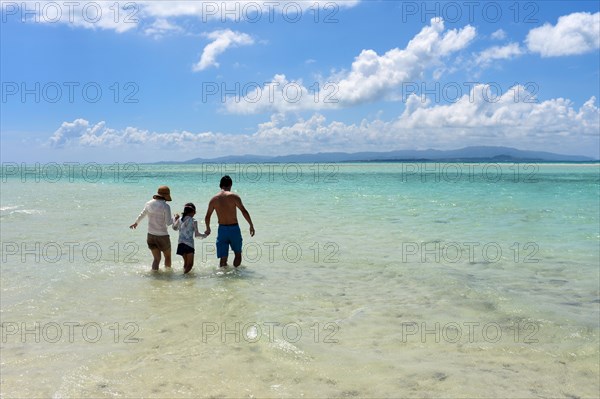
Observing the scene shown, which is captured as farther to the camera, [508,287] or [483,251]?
[483,251]

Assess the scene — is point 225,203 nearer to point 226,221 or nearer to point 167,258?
point 226,221

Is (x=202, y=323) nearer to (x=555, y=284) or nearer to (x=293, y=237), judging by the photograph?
(x=555, y=284)

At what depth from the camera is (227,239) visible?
9891 mm

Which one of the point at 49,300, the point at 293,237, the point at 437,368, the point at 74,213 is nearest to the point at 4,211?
the point at 74,213

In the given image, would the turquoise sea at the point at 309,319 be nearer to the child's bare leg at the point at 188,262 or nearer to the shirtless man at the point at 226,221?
the child's bare leg at the point at 188,262

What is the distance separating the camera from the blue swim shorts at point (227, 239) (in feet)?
32.4

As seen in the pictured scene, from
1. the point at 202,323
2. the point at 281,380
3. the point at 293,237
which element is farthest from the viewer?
the point at 293,237

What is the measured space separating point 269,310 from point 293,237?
667 cm

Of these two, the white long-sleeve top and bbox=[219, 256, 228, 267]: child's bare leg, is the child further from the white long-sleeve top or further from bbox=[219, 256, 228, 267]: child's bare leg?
bbox=[219, 256, 228, 267]: child's bare leg

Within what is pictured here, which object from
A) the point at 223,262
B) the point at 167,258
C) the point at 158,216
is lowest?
the point at 223,262

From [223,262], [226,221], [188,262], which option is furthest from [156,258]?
[226,221]

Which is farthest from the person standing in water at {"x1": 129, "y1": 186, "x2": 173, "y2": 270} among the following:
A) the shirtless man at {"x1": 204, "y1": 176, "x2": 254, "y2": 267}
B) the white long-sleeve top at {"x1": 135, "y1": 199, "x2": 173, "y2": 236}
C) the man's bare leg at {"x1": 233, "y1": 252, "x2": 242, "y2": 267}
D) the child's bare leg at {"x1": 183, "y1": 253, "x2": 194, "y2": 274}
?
the man's bare leg at {"x1": 233, "y1": 252, "x2": 242, "y2": 267}

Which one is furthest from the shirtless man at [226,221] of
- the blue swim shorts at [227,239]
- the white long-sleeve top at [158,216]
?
the white long-sleeve top at [158,216]

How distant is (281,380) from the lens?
4727 millimetres
